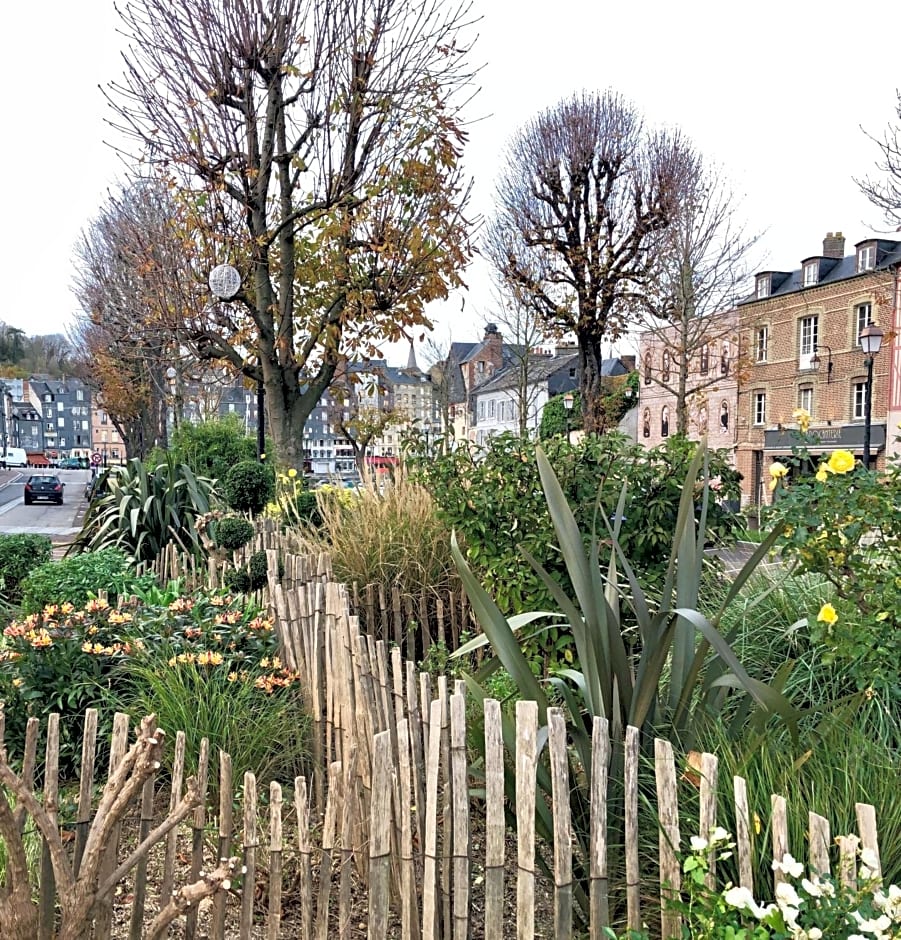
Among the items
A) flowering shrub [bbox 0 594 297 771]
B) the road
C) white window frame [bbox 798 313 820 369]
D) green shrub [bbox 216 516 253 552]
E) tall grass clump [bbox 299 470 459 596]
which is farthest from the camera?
white window frame [bbox 798 313 820 369]

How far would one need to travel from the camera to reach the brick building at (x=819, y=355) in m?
29.8

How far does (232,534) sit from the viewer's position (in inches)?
241

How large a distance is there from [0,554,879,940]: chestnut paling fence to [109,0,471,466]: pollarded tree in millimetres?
7324

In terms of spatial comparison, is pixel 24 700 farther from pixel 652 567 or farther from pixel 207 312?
pixel 207 312

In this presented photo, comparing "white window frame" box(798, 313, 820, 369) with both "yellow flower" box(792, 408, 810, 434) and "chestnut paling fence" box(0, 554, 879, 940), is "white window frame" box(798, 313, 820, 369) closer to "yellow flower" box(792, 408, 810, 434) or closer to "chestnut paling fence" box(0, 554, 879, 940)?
"yellow flower" box(792, 408, 810, 434)

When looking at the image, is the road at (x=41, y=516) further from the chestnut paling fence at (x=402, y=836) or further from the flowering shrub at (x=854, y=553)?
the flowering shrub at (x=854, y=553)

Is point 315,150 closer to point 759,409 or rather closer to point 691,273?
point 691,273

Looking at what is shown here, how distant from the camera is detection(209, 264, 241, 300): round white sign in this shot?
9352 mm

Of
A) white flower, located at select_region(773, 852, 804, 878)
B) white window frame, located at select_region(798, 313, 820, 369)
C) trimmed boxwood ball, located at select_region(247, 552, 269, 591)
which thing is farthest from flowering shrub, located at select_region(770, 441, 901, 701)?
white window frame, located at select_region(798, 313, 820, 369)

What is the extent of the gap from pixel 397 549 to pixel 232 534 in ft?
5.23

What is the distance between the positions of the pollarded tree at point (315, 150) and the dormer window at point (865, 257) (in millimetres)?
26684

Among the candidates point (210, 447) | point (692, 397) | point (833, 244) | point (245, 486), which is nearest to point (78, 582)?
point (245, 486)

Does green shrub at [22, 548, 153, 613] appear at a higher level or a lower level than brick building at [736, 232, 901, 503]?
lower

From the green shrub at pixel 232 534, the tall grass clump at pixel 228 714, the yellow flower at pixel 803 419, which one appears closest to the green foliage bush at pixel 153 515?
the green shrub at pixel 232 534
